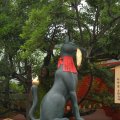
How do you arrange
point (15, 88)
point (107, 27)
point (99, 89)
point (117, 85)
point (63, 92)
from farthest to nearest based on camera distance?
point (15, 88), point (99, 89), point (107, 27), point (117, 85), point (63, 92)

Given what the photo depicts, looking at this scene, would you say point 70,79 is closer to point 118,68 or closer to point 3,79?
point 118,68

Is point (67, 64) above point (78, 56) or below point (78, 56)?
below

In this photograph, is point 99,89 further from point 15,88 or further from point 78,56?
point 78,56

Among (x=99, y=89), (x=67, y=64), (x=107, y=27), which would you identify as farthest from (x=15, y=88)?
(x=67, y=64)

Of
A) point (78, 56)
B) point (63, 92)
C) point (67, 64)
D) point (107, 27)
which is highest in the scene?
point (107, 27)

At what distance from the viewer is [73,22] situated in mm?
11359

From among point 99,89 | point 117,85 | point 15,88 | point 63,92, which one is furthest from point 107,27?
point 15,88

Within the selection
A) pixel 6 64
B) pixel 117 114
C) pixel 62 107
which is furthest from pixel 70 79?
pixel 117 114

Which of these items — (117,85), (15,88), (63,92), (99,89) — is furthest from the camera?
(15,88)

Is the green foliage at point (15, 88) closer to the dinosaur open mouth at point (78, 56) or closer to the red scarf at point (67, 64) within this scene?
the red scarf at point (67, 64)

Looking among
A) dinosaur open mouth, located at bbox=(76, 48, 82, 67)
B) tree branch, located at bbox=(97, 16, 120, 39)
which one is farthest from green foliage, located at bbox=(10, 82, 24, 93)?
dinosaur open mouth, located at bbox=(76, 48, 82, 67)

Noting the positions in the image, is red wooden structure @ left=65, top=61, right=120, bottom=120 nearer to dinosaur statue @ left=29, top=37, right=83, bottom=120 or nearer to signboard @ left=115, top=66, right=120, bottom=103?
signboard @ left=115, top=66, right=120, bottom=103

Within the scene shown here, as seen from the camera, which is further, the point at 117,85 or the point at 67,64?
the point at 117,85

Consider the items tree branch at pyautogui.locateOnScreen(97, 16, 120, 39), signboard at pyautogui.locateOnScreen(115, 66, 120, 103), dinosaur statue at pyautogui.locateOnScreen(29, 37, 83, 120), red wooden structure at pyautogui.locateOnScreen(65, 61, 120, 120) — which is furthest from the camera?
red wooden structure at pyautogui.locateOnScreen(65, 61, 120, 120)
